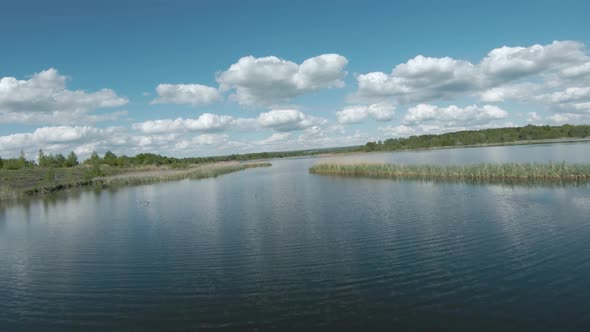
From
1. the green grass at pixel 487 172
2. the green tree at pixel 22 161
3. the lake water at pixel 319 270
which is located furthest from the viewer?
the green tree at pixel 22 161

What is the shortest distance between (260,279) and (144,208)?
18.4 m

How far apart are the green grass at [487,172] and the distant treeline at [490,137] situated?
7756 cm

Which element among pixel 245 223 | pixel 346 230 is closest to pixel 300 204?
pixel 245 223

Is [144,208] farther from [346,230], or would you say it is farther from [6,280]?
[346,230]

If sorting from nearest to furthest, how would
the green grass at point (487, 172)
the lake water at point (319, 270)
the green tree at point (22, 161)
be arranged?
the lake water at point (319, 270) < the green grass at point (487, 172) < the green tree at point (22, 161)

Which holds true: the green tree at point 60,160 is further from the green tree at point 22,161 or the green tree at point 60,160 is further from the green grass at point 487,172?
the green grass at point 487,172

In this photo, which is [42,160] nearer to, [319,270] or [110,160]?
[110,160]

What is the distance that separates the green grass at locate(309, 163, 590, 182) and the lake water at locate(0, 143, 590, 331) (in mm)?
5998

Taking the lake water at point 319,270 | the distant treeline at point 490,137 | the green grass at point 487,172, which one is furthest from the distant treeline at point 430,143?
the lake water at point 319,270

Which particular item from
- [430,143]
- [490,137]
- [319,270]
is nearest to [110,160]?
[430,143]

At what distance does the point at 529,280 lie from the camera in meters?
8.37

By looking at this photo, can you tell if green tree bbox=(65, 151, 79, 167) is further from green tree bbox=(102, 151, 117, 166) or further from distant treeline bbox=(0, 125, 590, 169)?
green tree bbox=(102, 151, 117, 166)

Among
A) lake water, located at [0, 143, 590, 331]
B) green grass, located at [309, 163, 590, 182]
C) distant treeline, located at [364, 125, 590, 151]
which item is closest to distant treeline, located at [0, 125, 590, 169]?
distant treeline, located at [364, 125, 590, 151]

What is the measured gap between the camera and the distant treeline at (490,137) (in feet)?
317
